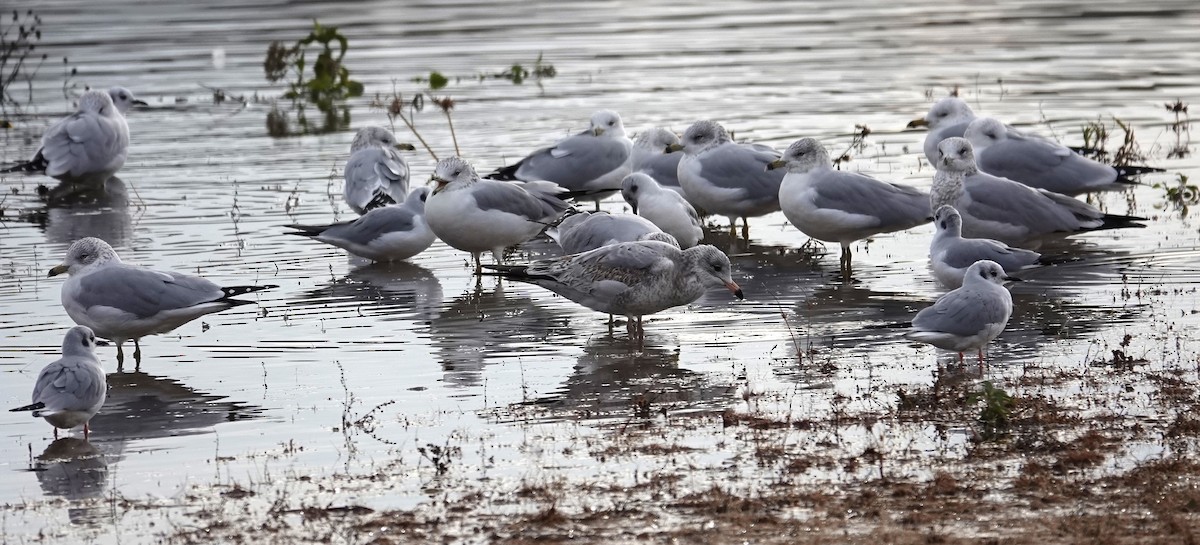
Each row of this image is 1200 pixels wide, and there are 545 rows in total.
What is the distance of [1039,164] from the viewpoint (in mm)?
13242

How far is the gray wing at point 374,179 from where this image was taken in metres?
13.8

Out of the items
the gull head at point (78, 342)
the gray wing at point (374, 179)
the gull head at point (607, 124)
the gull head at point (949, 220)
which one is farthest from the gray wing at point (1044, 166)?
the gull head at point (78, 342)

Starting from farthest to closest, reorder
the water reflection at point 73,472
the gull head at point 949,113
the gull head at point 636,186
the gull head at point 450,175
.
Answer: the gull head at point 949,113 → the gull head at point 636,186 → the gull head at point 450,175 → the water reflection at point 73,472

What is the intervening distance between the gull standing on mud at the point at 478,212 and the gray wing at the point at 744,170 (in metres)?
1.69

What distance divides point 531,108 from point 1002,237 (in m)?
10.2

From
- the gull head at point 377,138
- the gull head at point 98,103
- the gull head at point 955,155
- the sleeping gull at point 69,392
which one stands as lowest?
the sleeping gull at point 69,392

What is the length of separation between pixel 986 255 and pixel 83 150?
1019cm

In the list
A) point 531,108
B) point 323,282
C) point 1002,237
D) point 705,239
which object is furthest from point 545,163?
point 531,108

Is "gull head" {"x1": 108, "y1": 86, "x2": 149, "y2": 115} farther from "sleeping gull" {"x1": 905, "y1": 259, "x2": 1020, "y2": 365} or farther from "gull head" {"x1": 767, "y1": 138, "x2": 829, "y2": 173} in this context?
"sleeping gull" {"x1": 905, "y1": 259, "x2": 1020, "y2": 365}

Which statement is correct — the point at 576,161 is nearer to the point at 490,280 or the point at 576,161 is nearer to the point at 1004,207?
the point at 490,280

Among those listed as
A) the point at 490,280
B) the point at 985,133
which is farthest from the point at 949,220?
the point at 490,280

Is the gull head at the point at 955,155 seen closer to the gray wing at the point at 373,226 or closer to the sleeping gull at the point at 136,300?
the gray wing at the point at 373,226

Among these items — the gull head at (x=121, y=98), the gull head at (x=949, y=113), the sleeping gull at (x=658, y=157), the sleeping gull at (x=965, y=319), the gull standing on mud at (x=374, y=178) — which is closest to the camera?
the sleeping gull at (x=965, y=319)

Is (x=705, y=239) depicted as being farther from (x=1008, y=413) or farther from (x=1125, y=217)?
(x=1008, y=413)
